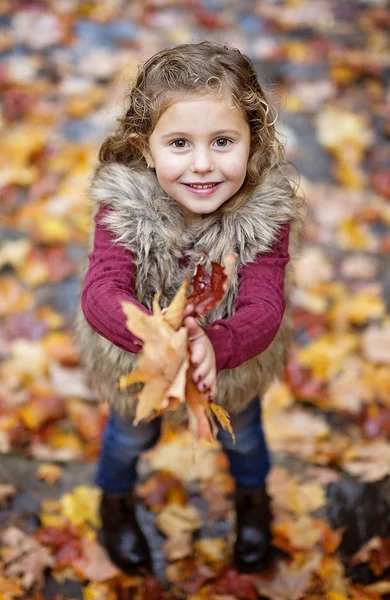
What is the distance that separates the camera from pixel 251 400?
2115mm

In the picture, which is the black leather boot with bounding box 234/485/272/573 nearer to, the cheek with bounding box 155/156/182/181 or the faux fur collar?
the faux fur collar

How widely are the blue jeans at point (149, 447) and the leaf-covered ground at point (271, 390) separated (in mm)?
265

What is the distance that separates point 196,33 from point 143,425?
155 inches

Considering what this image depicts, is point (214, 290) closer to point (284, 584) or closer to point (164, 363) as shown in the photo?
point (164, 363)

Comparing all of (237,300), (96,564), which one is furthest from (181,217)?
(96,564)

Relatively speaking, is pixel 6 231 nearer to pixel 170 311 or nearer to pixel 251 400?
pixel 251 400

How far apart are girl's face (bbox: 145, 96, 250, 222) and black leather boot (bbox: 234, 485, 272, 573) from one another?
3.61ft

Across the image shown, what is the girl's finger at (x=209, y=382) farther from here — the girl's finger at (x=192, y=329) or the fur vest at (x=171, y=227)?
the fur vest at (x=171, y=227)

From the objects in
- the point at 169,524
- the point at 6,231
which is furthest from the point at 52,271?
the point at 169,524

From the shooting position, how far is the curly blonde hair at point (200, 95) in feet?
5.39

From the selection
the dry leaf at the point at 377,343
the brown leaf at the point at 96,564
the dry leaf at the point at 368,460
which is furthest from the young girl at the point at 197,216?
the dry leaf at the point at 377,343

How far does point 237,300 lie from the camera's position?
170cm

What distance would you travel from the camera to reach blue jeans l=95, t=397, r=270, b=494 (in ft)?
7.13

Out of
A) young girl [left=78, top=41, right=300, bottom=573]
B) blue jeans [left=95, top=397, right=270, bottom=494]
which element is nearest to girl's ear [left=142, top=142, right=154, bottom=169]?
young girl [left=78, top=41, right=300, bottom=573]
